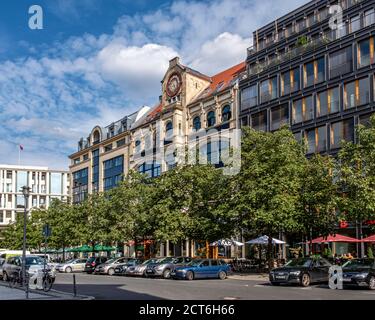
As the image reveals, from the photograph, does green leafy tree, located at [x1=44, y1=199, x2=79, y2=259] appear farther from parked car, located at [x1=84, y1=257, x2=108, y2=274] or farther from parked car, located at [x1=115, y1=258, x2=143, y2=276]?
parked car, located at [x1=115, y1=258, x2=143, y2=276]

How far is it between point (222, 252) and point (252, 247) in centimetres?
632

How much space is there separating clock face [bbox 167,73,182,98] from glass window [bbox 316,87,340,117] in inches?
959

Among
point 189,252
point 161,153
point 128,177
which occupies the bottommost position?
point 189,252

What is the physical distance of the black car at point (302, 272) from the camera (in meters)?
25.5

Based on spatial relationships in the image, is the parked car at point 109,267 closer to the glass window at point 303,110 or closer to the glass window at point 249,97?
the glass window at point 303,110

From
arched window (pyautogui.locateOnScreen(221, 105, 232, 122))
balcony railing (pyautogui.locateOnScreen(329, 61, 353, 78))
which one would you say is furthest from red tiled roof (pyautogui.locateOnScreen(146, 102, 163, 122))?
balcony railing (pyautogui.locateOnScreen(329, 61, 353, 78))

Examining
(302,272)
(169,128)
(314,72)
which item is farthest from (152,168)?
(302,272)

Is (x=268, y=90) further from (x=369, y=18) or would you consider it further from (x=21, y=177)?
(x=21, y=177)

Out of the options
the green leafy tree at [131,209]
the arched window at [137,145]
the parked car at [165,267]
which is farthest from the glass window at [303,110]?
the arched window at [137,145]

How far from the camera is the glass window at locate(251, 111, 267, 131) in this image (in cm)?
5666
